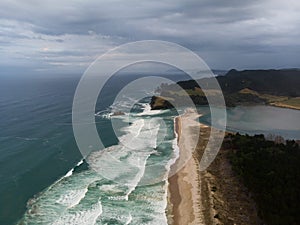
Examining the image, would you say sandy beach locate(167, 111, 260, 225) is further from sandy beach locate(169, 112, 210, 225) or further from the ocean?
the ocean

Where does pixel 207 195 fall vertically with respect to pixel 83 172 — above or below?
below

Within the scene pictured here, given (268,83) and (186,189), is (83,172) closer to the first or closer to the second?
(186,189)

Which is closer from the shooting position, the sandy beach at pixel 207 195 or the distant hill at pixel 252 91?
the sandy beach at pixel 207 195

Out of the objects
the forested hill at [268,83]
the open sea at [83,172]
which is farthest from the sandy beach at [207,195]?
the forested hill at [268,83]

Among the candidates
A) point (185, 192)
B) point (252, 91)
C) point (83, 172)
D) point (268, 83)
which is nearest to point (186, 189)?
point (185, 192)

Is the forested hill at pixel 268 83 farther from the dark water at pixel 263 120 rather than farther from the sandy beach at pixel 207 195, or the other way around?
the sandy beach at pixel 207 195

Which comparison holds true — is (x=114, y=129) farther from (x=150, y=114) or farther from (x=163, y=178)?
(x=163, y=178)

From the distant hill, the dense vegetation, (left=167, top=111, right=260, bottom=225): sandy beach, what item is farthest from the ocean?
the distant hill
